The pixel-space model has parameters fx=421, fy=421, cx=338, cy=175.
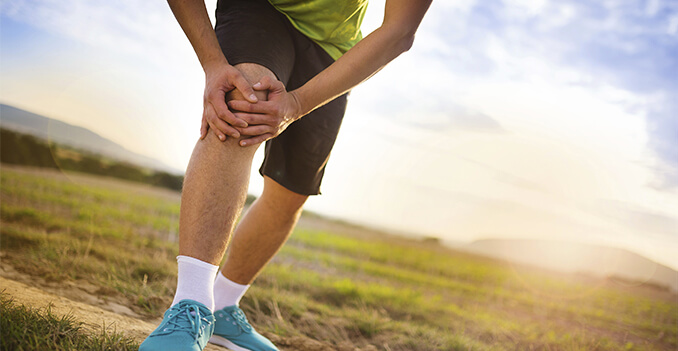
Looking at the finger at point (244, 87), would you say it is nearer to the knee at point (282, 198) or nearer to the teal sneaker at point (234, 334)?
the knee at point (282, 198)

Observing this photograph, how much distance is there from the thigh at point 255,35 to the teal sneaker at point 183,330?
793 mm

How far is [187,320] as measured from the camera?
1.21m

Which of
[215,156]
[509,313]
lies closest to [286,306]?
[215,156]

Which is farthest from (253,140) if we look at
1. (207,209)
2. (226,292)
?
(226,292)

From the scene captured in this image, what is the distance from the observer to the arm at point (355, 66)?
136 cm

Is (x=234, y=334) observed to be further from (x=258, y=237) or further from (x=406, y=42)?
(x=406, y=42)

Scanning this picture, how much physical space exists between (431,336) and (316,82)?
7.44 ft

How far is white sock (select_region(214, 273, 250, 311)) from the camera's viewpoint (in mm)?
→ 1944

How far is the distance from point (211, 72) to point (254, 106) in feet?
0.69

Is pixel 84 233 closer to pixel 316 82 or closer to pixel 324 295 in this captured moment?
pixel 324 295

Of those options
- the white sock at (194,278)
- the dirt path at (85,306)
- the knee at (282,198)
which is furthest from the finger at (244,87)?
the dirt path at (85,306)

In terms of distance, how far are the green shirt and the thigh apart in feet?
0.17

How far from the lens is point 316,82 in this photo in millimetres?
1460

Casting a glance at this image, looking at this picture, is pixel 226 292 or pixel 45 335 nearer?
pixel 45 335
